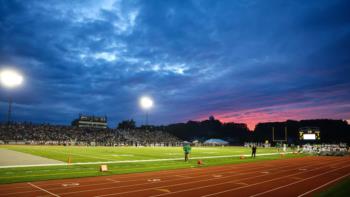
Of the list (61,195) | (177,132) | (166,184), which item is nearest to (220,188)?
(166,184)

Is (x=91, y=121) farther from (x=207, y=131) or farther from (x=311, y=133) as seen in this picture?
(x=207, y=131)

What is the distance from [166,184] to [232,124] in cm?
18319

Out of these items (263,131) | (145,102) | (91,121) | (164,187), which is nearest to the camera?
(164,187)

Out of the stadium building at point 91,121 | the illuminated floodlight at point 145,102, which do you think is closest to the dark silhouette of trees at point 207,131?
the stadium building at point 91,121

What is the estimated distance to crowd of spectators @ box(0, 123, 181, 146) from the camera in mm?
68688

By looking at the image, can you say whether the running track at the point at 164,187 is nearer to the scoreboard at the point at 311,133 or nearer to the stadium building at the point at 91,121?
the scoreboard at the point at 311,133

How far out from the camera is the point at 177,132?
623 feet

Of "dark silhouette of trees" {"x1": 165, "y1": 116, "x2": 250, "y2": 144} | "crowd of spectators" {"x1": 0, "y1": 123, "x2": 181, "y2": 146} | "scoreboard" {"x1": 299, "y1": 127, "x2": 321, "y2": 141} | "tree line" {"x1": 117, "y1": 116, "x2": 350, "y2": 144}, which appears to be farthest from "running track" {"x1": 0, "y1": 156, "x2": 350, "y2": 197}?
"dark silhouette of trees" {"x1": 165, "y1": 116, "x2": 250, "y2": 144}

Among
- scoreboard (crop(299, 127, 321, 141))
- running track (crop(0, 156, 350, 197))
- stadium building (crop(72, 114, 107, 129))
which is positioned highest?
stadium building (crop(72, 114, 107, 129))

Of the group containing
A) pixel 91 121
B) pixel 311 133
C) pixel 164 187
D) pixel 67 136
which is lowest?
pixel 164 187

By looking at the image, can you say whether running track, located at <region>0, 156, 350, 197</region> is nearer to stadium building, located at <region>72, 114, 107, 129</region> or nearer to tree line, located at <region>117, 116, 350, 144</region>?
tree line, located at <region>117, 116, 350, 144</region>

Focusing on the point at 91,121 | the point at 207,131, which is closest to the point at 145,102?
the point at 91,121

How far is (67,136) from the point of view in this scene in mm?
78562

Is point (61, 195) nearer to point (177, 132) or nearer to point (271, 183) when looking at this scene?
point (271, 183)
